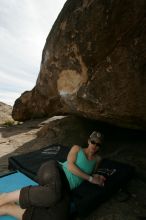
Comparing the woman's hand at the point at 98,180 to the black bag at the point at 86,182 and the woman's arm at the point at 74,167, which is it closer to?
the black bag at the point at 86,182

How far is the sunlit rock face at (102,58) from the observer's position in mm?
5039

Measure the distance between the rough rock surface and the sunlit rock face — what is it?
1.07m

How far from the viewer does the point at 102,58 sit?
5.51 meters

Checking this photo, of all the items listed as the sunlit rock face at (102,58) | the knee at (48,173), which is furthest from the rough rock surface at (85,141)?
the knee at (48,173)

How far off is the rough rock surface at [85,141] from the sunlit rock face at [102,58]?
1.07 m

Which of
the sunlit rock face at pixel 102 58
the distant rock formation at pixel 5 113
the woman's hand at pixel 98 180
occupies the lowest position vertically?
the woman's hand at pixel 98 180

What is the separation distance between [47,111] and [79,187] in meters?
4.91

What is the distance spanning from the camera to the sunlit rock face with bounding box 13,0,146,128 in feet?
16.5

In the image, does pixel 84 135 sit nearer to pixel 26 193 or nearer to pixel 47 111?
pixel 47 111

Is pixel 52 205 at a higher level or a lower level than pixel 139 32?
lower

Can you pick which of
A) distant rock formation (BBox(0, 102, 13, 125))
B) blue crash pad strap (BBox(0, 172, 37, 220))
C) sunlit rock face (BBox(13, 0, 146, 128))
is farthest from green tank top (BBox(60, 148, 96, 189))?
distant rock formation (BBox(0, 102, 13, 125))

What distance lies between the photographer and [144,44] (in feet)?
16.1

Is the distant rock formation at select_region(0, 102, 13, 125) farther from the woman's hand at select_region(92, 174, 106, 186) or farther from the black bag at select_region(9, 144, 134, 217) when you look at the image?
the woman's hand at select_region(92, 174, 106, 186)

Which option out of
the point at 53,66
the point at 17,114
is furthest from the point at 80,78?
the point at 17,114
